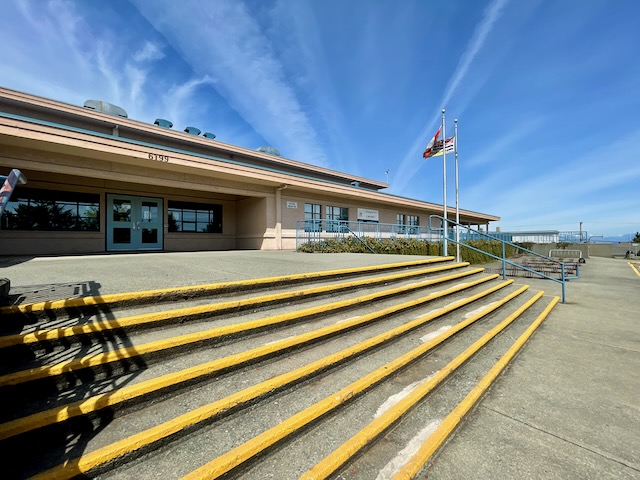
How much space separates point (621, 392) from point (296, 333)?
148 inches

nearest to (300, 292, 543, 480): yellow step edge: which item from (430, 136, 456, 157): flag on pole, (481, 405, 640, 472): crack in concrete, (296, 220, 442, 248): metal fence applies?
(481, 405, 640, 472): crack in concrete

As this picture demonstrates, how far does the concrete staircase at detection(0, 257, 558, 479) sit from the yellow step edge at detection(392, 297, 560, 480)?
0.6 inches

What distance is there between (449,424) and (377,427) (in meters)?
0.70

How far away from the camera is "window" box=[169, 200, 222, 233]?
13367mm

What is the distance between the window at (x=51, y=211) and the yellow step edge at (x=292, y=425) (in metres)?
13.0

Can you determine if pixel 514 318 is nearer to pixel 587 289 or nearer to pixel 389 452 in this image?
pixel 389 452

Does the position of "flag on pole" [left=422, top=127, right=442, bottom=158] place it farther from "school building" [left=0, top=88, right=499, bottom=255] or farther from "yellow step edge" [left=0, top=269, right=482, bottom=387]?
"yellow step edge" [left=0, top=269, right=482, bottom=387]

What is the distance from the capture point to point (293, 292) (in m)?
3.94

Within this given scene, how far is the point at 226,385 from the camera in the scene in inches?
94.3

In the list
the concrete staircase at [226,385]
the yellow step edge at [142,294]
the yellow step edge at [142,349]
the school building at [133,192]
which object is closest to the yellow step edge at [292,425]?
the concrete staircase at [226,385]

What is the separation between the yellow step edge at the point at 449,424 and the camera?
1.98 meters

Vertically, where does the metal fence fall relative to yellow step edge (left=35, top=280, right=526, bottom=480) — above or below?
above

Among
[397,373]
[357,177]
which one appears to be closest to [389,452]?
[397,373]

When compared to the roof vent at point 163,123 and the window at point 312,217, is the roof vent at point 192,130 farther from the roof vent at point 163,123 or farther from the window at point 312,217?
the window at point 312,217
